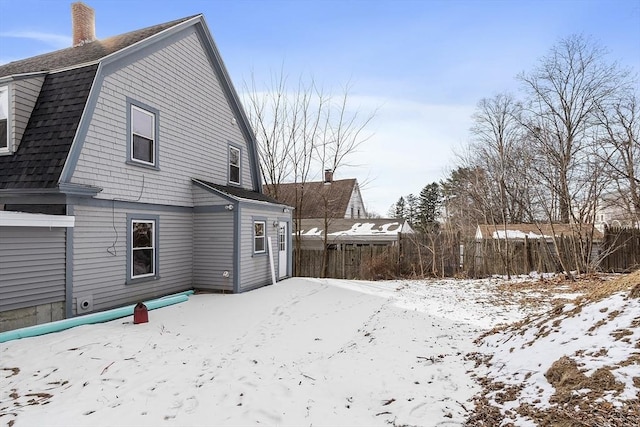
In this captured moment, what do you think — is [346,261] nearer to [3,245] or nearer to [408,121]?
[408,121]

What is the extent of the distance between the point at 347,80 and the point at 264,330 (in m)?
14.5

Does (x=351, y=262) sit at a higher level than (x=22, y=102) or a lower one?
lower

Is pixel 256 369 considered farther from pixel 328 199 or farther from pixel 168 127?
pixel 328 199

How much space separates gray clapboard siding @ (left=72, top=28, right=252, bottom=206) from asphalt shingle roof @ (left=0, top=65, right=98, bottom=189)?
0.33 metres

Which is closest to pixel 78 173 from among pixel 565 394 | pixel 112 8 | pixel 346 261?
pixel 112 8

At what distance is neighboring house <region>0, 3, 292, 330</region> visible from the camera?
6.88 m

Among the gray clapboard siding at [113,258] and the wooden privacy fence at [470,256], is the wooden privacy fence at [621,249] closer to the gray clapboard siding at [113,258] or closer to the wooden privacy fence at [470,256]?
the wooden privacy fence at [470,256]

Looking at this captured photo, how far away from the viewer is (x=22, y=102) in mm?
7730

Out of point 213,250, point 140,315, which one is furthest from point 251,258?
point 140,315

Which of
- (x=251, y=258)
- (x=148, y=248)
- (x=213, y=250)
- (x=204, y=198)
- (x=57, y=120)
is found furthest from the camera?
(x=251, y=258)

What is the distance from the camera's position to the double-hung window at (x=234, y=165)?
12.9 meters

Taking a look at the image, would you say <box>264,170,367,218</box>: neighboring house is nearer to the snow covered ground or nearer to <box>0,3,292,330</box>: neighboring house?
<box>0,3,292,330</box>: neighboring house

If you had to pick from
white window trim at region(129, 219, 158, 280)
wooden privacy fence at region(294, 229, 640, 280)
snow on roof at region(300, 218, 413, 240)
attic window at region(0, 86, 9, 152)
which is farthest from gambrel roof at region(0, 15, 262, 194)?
snow on roof at region(300, 218, 413, 240)

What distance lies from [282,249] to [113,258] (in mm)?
6360
